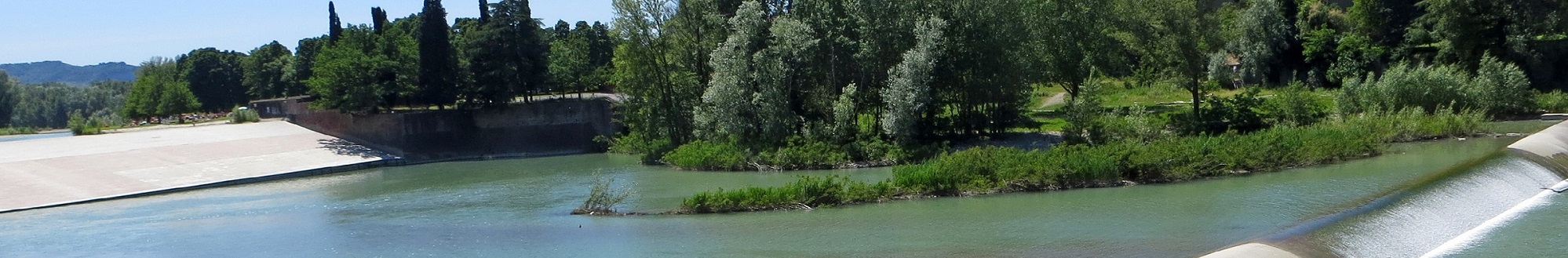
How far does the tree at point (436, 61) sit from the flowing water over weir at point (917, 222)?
16.0 metres

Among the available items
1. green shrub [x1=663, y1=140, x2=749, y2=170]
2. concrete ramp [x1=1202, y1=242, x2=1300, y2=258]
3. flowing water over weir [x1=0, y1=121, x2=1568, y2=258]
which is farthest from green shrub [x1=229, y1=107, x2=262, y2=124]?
concrete ramp [x1=1202, y1=242, x2=1300, y2=258]

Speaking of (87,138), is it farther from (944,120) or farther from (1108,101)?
(1108,101)

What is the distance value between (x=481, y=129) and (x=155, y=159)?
39.7 ft

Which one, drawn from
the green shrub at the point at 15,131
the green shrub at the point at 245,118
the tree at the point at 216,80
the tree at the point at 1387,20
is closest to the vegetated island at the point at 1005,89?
the tree at the point at 1387,20

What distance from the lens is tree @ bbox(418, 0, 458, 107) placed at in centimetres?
4812

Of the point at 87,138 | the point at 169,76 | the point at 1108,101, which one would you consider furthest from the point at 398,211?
the point at 169,76

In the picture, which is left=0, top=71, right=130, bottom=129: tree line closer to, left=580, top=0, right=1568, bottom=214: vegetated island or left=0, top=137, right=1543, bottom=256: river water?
left=580, top=0, right=1568, bottom=214: vegetated island

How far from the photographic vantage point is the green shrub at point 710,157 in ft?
117

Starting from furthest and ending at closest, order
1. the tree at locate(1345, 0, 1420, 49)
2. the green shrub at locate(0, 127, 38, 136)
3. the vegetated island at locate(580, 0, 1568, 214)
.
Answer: the green shrub at locate(0, 127, 38, 136), the tree at locate(1345, 0, 1420, 49), the vegetated island at locate(580, 0, 1568, 214)

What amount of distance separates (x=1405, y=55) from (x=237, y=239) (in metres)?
39.0

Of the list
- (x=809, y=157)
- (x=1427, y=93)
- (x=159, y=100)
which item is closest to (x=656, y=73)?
(x=809, y=157)

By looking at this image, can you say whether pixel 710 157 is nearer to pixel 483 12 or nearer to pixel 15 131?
pixel 483 12

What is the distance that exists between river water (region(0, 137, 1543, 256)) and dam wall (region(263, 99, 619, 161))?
14444mm

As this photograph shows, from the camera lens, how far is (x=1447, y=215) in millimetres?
18828
